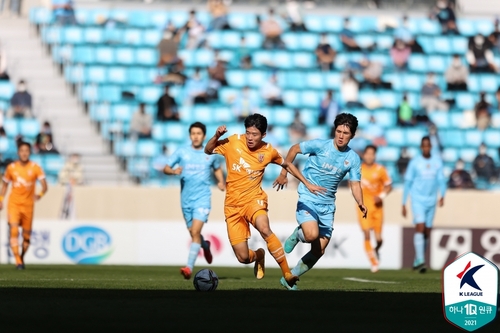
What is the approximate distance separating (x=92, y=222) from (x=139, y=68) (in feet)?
22.9

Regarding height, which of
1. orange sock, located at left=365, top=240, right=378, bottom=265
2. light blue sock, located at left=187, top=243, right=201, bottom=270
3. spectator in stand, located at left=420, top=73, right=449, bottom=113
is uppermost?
spectator in stand, located at left=420, top=73, right=449, bottom=113

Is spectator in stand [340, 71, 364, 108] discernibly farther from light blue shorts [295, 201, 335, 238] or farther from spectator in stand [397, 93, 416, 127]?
light blue shorts [295, 201, 335, 238]

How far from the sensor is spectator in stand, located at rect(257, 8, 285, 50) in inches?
1189

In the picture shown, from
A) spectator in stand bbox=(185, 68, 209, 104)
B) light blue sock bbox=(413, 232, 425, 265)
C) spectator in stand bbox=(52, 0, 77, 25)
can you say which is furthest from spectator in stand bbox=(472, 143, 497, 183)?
spectator in stand bbox=(52, 0, 77, 25)

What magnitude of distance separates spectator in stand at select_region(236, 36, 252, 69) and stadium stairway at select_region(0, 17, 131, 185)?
4.63 m

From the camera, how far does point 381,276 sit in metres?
18.8

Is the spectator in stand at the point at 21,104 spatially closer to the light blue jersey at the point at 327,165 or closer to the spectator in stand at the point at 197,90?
the spectator in stand at the point at 197,90

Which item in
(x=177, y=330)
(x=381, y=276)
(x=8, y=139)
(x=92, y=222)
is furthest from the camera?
(x=8, y=139)

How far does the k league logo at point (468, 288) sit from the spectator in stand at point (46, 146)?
16.4m

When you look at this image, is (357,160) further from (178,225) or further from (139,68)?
(139,68)

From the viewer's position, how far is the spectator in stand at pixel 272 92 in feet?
92.7

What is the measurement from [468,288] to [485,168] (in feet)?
52.3

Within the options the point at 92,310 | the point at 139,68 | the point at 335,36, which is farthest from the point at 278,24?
the point at 92,310

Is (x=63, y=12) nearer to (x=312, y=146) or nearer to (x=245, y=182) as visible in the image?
(x=312, y=146)
